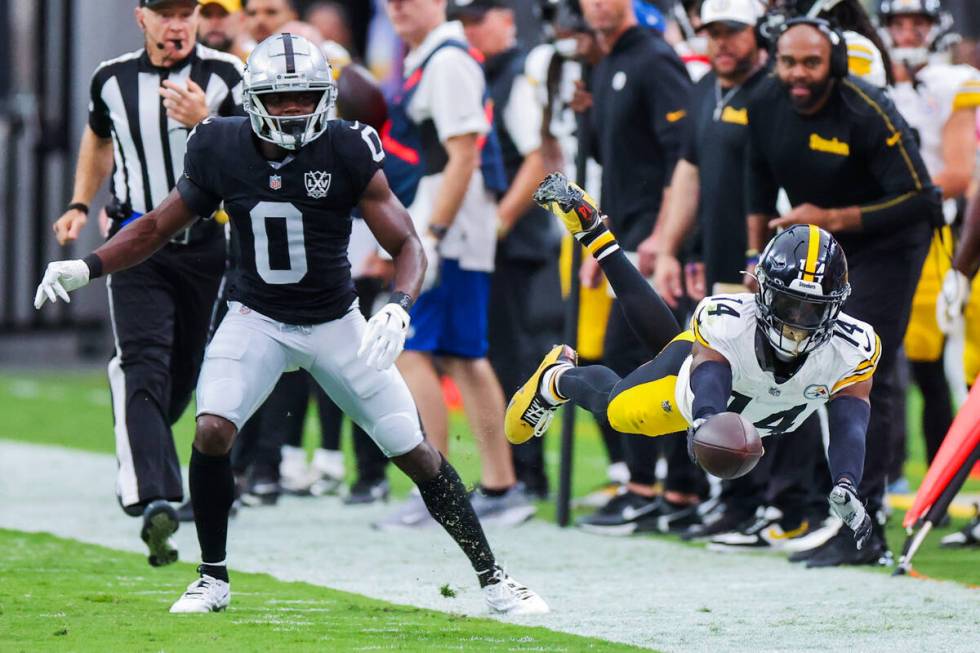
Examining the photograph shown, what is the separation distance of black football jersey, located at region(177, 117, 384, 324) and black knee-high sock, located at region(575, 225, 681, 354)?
0.96 meters

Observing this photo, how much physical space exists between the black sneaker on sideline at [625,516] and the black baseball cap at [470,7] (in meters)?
2.58

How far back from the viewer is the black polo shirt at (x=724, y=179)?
7.15 m

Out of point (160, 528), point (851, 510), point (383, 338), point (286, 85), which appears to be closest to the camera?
point (851, 510)

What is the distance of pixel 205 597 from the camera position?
5457 mm

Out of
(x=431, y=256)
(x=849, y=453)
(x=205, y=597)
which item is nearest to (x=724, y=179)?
(x=431, y=256)

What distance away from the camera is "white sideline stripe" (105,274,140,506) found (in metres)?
6.26

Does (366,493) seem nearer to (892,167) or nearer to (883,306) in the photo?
(883,306)

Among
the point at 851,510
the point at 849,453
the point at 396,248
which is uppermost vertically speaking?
the point at 396,248

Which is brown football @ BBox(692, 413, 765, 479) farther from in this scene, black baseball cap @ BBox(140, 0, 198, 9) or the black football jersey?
black baseball cap @ BBox(140, 0, 198, 9)

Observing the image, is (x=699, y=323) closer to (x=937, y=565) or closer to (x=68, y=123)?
(x=937, y=565)

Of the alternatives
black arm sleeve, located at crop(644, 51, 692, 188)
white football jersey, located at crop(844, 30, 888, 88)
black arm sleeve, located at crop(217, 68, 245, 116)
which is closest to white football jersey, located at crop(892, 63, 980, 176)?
white football jersey, located at crop(844, 30, 888, 88)

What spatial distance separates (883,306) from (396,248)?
2010mm

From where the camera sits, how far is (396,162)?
7926mm

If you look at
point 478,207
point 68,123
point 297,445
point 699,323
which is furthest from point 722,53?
point 68,123
